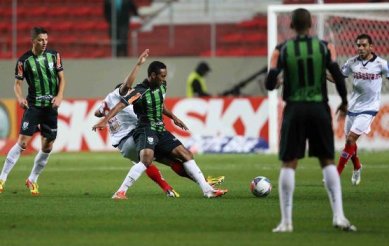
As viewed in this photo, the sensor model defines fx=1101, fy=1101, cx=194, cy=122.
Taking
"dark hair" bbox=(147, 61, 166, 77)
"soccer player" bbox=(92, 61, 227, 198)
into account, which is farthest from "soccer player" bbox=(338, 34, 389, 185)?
"dark hair" bbox=(147, 61, 166, 77)

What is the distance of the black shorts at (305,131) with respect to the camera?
31.7ft

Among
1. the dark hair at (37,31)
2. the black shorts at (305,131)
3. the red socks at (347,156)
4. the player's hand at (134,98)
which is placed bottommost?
the red socks at (347,156)

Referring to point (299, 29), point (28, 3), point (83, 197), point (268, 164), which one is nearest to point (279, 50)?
point (299, 29)

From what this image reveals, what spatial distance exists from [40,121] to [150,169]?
183 centimetres

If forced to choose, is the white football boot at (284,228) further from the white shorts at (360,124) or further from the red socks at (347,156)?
the white shorts at (360,124)

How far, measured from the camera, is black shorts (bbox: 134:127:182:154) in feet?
43.3

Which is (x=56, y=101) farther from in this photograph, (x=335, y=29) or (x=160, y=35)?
(x=160, y=35)

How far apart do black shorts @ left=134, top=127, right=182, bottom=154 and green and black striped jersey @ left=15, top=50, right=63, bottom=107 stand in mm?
1672

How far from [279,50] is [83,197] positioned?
4719 mm

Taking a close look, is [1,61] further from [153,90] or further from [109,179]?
[153,90]

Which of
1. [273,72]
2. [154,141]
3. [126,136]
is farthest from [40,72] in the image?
[273,72]

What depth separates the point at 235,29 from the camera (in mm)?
28297

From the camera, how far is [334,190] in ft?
31.6

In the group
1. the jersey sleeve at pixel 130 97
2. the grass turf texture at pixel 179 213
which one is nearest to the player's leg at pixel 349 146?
the grass turf texture at pixel 179 213
